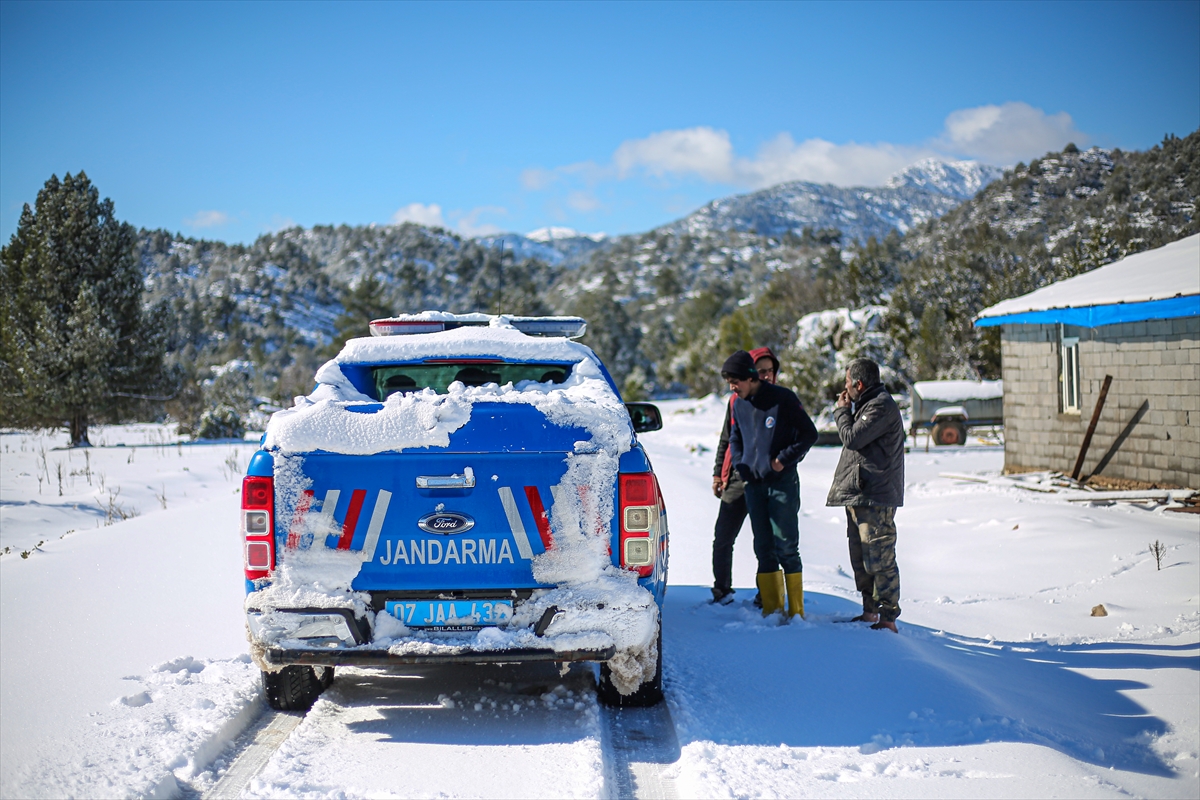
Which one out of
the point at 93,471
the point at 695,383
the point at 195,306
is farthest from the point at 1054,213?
the point at 93,471

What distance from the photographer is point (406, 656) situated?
365 centimetres

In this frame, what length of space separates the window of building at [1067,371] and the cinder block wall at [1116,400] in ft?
0.27

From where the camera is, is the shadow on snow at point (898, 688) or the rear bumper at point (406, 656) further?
the shadow on snow at point (898, 688)

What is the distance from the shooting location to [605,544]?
3.73 metres

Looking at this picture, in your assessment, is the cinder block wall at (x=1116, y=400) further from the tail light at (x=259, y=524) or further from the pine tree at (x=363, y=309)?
the pine tree at (x=363, y=309)

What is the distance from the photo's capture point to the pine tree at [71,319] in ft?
70.5

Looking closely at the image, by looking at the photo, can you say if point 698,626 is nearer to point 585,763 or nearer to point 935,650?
point 935,650

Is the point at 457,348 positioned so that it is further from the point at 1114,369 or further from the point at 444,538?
the point at 1114,369

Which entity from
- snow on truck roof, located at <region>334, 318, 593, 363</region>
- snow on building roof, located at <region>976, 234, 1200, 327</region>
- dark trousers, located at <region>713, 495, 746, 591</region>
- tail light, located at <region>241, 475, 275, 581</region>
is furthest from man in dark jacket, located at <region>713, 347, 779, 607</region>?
snow on building roof, located at <region>976, 234, 1200, 327</region>

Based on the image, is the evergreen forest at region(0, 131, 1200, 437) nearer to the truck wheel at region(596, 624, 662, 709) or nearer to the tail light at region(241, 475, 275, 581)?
the tail light at region(241, 475, 275, 581)

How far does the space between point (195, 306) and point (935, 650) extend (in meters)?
80.2

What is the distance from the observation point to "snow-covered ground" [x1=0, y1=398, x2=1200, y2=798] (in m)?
3.42

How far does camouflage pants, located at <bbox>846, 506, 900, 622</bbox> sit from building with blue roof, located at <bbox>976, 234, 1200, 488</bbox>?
8.56m

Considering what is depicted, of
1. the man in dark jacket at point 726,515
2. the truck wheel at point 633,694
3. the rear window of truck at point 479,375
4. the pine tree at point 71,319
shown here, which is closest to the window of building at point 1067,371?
the man in dark jacket at point 726,515
